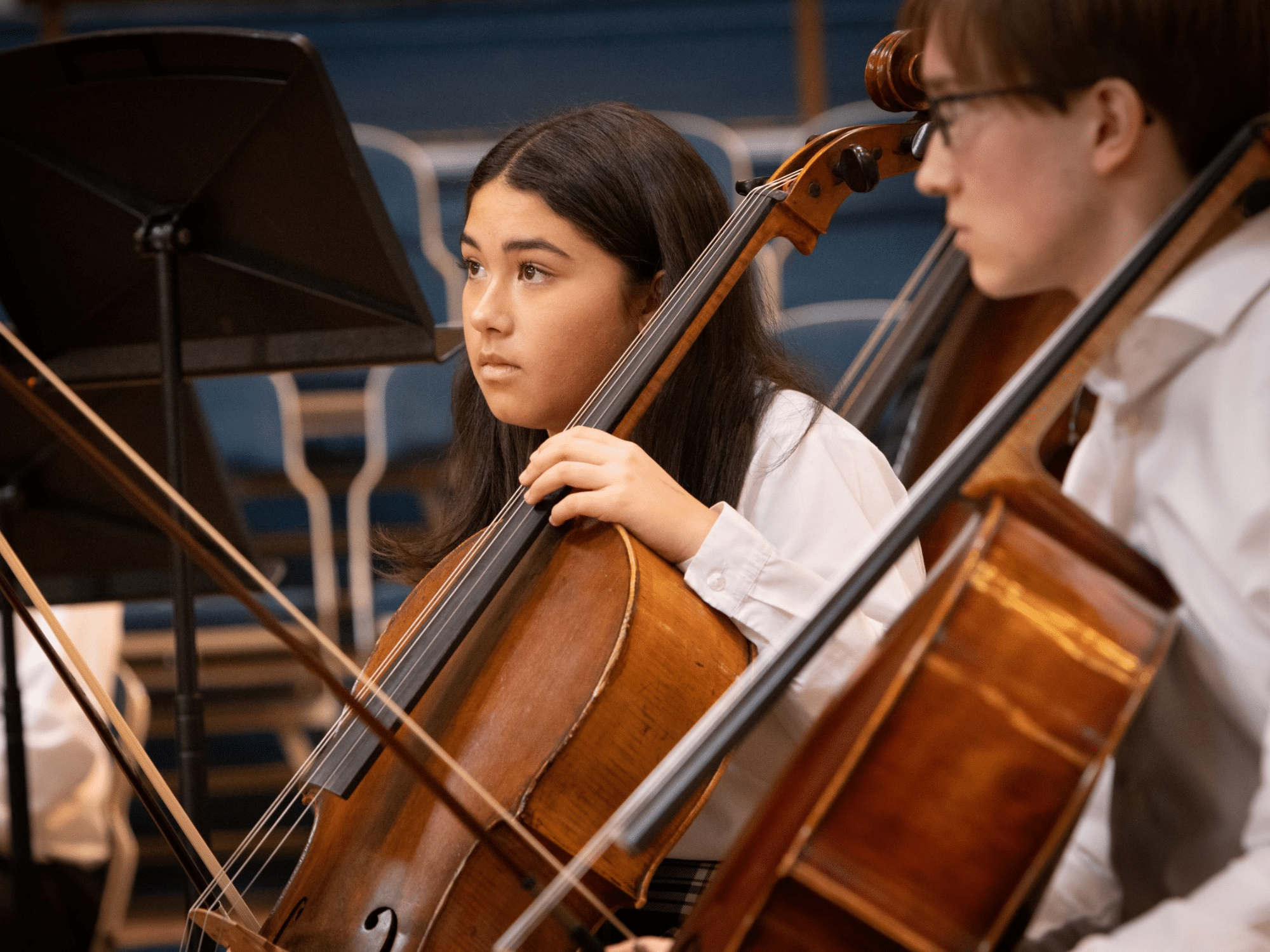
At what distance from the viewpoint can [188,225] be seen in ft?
3.91

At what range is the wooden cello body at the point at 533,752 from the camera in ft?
2.71

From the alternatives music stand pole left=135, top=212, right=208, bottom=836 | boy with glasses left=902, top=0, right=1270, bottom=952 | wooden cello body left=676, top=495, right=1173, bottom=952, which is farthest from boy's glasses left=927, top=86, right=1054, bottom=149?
music stand pole left=135, top=212, right=208, bottom=836

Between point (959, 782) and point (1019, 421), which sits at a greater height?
point (1019, 421)

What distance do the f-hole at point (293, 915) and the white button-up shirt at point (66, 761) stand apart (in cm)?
101

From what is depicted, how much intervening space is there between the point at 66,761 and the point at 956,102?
1.61 m

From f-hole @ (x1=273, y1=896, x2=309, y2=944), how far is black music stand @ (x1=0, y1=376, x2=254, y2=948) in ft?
2.07

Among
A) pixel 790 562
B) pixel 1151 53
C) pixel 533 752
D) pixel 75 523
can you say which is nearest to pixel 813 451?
pixel 790 562

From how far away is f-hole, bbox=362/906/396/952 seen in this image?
0.82 metres

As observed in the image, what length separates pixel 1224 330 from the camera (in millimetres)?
654

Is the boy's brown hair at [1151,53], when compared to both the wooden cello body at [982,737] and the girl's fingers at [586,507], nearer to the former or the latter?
the wooden cello body at [982,737]

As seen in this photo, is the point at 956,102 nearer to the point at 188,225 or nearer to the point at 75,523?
the point at 188,225

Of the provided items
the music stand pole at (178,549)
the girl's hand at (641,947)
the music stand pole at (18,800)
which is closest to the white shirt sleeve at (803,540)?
the girl's hand at (641,947)

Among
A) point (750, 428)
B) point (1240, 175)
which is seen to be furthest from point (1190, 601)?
point (750, 428)

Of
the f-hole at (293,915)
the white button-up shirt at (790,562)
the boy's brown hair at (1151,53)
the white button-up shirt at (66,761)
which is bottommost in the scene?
the white button-up shirt at (66,761)
